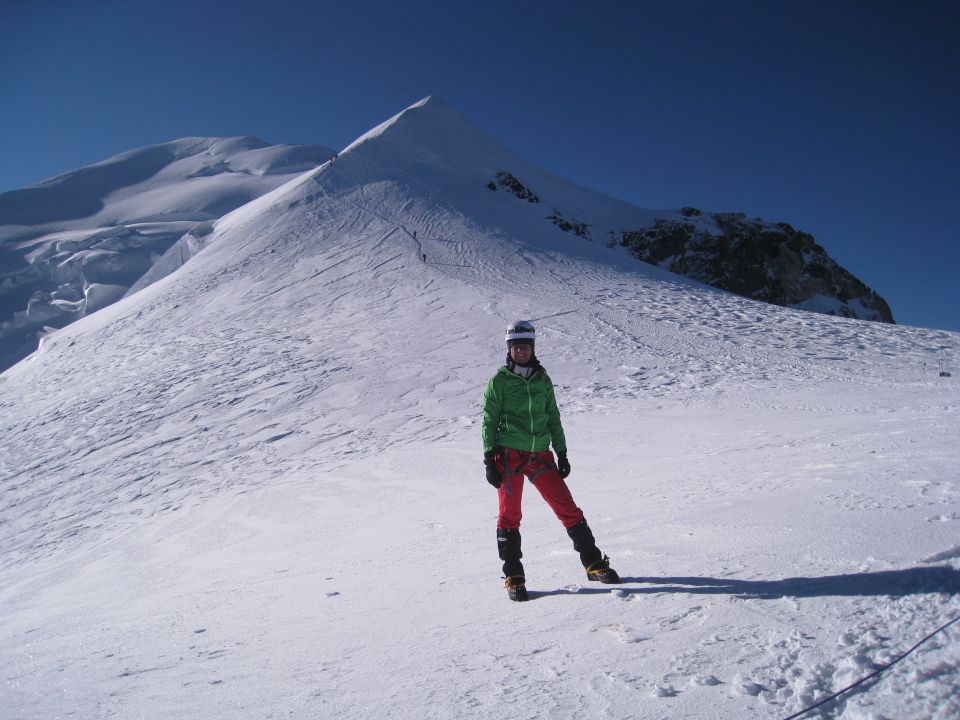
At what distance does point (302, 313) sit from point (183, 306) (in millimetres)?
6780

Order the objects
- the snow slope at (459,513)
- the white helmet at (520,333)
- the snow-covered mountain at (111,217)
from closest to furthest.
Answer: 1. the snow slope at (459,513)
2. the white helmet at (520,333)
3. the snow-covered mountain at (111,217)

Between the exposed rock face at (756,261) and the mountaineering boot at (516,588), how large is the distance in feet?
163

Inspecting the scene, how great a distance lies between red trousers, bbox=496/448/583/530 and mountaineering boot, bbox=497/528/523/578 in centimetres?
8

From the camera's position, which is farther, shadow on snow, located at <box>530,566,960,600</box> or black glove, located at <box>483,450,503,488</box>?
black glove, located at <box>483,450,503,488</box>

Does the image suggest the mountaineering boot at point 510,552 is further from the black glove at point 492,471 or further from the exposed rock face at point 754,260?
the exposed rock face at point 754,260

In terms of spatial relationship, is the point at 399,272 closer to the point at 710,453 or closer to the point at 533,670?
the point at 710,453

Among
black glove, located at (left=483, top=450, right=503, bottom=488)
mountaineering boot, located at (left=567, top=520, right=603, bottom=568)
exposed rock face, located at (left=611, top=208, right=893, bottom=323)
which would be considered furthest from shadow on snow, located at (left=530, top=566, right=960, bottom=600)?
exposed rock face, located at (left=611, top=208, right=893, bottom=323)

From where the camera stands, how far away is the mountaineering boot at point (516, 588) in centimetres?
380

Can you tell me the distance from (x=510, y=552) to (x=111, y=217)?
103 meters

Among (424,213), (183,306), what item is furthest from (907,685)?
(424,213)

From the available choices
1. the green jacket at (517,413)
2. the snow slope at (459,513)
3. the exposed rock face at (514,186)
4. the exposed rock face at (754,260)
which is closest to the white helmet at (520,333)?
the green jacket at (517,413)

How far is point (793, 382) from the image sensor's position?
1263 centimetres

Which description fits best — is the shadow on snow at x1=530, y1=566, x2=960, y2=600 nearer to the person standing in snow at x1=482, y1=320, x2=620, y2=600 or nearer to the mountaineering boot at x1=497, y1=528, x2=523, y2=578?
the mountaineering boot at x1=497, y1=528, x2=523, y2=578

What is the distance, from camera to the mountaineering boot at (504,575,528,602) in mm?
3797
